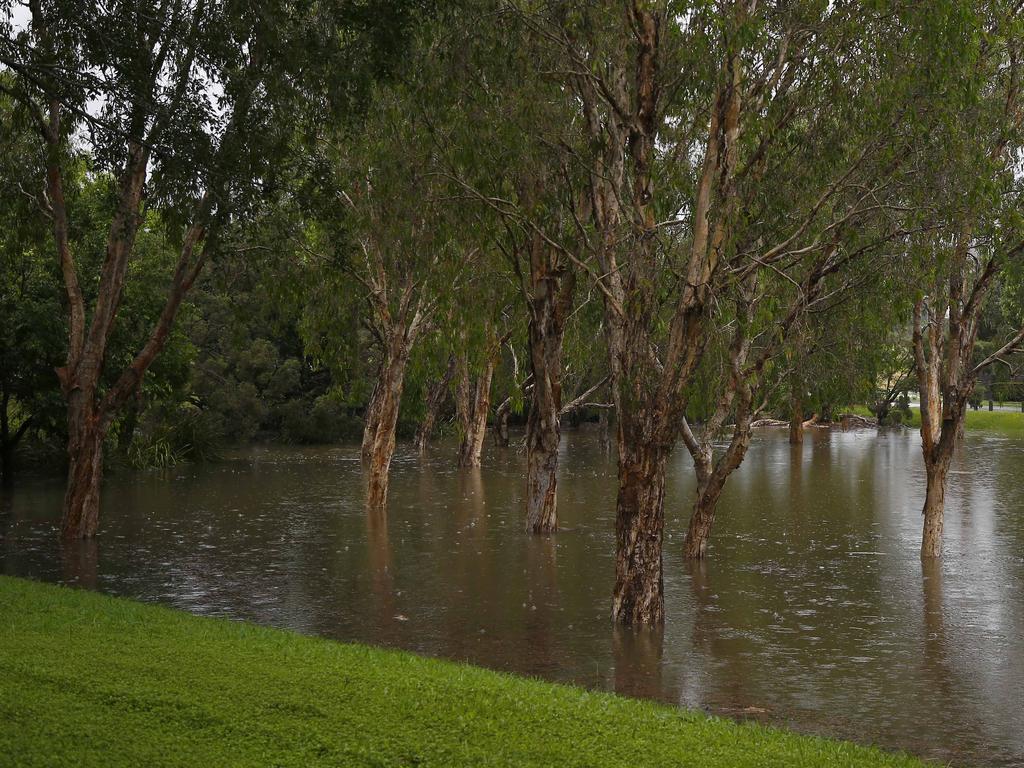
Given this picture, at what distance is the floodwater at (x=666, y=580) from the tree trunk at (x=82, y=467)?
607 millimetres

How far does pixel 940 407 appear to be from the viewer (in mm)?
19969

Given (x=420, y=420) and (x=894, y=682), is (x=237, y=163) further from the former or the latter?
(x=420, y=420)

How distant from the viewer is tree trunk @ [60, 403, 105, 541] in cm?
2066

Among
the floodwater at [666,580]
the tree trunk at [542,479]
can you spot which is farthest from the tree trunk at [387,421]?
the tree trunk at [542,479]

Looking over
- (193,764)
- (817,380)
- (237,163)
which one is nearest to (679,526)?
(817,380)

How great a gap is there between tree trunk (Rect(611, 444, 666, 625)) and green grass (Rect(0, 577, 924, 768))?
4.25m

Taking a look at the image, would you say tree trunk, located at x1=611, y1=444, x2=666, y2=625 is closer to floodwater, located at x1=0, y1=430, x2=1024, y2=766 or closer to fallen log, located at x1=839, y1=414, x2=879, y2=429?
floodwater, located at x1=0, y1=430, x2=1024, y2=766

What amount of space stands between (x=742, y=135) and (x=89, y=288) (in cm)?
2057

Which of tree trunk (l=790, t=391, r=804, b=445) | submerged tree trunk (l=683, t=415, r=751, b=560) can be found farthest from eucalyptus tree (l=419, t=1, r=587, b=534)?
tree trunk (l=790, t=391, r=804, b=445)

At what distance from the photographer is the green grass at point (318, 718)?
713cm

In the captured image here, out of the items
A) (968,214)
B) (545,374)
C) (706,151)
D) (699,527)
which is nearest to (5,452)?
(545,374)

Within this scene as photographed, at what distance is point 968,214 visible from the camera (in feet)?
48.6

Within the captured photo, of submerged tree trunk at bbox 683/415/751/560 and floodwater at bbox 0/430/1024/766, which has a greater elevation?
submerged tree trunk at bbox 683/415/751/560

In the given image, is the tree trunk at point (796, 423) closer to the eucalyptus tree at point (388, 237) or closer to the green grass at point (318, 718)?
the eucalyptus tree at point (388, 237)
